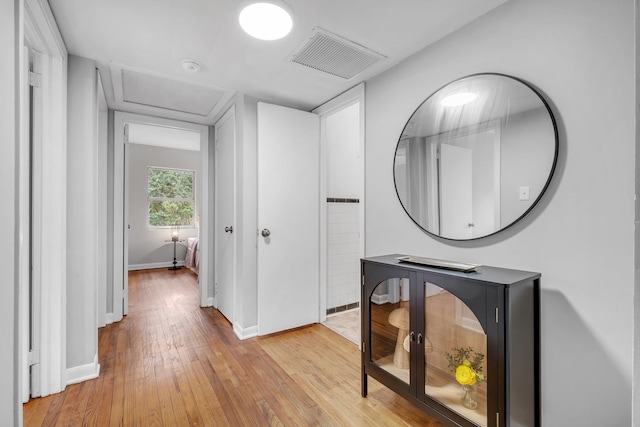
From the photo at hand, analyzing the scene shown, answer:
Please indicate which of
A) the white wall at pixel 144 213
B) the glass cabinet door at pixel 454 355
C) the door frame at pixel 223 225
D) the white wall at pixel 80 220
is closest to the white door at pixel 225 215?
the door frame at pixel 223 225

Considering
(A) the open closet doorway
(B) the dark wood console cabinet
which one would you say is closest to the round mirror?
(B) the dark wood console cabinet

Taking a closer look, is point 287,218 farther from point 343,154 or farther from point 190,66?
point 190,66

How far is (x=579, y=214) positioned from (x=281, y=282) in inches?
90.5

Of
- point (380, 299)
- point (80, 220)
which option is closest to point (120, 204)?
point (80, 220)

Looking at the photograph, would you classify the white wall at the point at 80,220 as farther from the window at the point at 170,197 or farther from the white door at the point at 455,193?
the window at the point at 170,197

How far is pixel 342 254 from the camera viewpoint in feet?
11.3

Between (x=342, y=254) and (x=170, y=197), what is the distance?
4689 millimetres

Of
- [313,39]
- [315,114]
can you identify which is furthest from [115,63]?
[315,114]

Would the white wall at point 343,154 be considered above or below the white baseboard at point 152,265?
above

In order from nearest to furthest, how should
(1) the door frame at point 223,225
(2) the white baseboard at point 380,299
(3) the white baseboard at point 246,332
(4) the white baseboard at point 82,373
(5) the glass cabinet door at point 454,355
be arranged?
1. (5) the glass cabinet door at point 454,355
2. (2) the white baseboard at point 380,299
3. (4) the white baseboard at point 82,373
4. (3) the white baseboard at point 246,332
5. (1) the door frame at point 223,225

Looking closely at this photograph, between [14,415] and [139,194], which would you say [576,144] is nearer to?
[14,415]

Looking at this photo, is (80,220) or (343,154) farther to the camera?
(343,154)

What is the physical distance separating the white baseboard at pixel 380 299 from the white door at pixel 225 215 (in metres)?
1.64

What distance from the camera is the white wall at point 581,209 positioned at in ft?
4.03
